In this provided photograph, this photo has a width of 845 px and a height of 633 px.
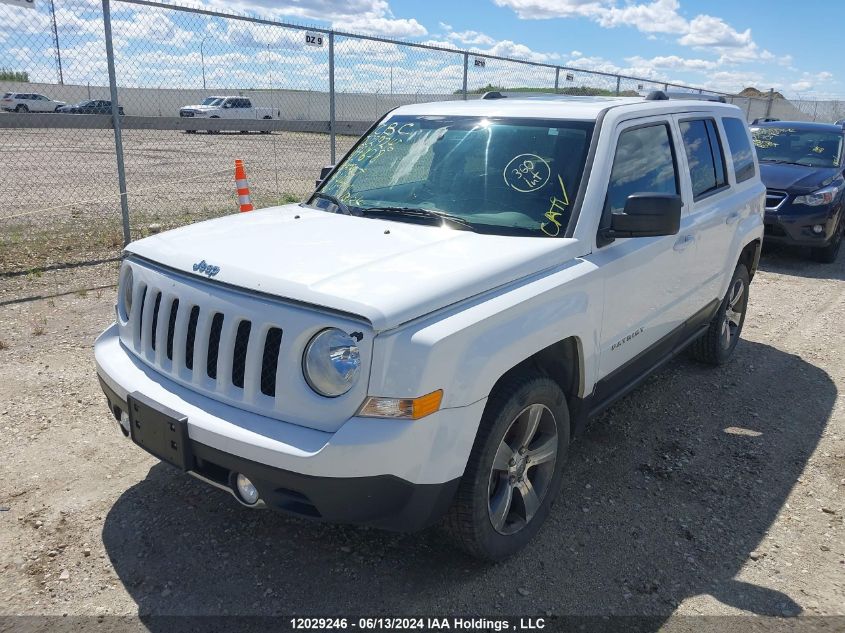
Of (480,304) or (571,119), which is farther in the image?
(571,119)

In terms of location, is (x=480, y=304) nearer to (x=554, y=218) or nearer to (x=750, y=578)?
(x=554, y=218)

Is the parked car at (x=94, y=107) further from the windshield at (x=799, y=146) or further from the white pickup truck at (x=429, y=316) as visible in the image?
the windshield at (x=799, y=146)

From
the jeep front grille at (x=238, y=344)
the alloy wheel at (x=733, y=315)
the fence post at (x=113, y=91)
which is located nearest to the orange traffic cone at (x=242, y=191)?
the fence post at (x=113, y=91)

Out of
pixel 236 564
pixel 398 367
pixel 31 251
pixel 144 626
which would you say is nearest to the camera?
pixel 398 367

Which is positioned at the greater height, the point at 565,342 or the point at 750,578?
the point at 565,342

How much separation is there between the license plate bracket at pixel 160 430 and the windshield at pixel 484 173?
1579 millimetres

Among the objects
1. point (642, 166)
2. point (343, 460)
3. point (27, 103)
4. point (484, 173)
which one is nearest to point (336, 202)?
point (484, 173)

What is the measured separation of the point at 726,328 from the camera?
5434mm

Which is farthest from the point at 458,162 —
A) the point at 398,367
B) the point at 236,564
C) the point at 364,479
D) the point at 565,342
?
the point at 236,564

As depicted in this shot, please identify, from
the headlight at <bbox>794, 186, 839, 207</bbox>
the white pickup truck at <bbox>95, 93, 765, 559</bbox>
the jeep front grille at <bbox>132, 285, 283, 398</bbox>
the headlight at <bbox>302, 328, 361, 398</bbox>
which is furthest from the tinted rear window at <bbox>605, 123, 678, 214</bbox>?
the headlight at <bbox>794, 186, 839, 207</bbox>

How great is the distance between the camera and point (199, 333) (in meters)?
2.65

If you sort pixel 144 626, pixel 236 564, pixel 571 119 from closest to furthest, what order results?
pixel 144 626 → pixel 236 564 → pixel 571 119

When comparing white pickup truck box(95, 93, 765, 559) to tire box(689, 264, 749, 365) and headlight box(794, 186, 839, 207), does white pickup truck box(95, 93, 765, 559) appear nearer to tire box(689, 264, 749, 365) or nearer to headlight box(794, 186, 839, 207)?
tire box(689, 264, 749, 365)

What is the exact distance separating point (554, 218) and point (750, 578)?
1828mm
